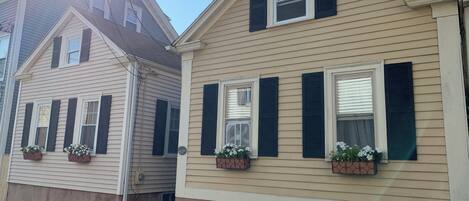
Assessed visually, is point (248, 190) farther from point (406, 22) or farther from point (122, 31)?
point (122, 31)

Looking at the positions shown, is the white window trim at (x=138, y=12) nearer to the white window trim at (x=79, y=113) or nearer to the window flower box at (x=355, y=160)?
the white window trim at (x=79, y=113)

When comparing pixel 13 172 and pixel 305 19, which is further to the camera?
pixel 13 172

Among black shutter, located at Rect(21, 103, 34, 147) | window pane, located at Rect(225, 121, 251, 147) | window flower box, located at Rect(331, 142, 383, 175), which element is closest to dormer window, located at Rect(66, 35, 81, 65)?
black shutter, located at Rect(21, 103, 34, 147)

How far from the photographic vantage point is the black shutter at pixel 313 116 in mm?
7223

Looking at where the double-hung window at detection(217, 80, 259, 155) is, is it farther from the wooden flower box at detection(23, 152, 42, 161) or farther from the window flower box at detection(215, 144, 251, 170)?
the wooden flower box at detection(23, 152, 42, 161)

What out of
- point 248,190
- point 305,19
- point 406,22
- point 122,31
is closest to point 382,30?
point 406,22

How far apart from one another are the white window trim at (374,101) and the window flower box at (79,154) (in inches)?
271

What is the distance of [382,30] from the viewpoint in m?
7.04

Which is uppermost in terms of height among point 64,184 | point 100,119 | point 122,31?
point 122,31

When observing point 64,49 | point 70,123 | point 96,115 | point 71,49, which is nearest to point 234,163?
point 96,115

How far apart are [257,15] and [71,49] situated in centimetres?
690

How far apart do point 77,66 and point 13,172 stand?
438cm

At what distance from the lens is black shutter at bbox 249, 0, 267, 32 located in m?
8.56

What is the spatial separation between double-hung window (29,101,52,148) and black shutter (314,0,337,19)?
9.00 meters
